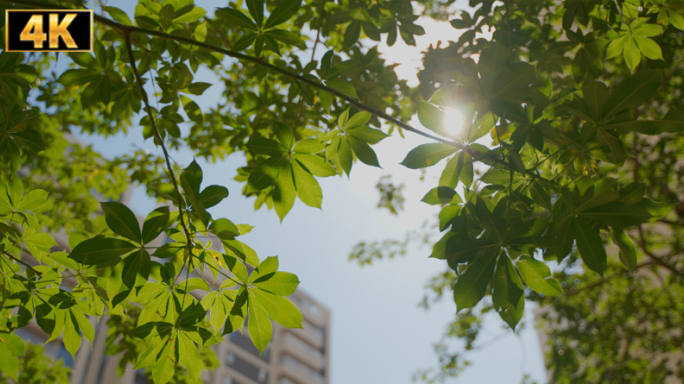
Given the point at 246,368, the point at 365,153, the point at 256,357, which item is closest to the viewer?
the point at 365,153

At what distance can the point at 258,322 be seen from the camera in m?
1.38

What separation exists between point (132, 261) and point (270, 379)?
3529cm

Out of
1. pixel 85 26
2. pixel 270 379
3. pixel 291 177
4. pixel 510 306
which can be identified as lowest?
pixel 510 306

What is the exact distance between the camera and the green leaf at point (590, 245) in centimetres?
123

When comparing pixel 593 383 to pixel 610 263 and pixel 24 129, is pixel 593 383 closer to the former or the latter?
pixel 610 263

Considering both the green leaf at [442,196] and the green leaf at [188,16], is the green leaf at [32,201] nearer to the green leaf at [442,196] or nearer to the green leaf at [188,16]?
the green leaf at [188,16]

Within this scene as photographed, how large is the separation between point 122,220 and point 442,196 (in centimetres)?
94

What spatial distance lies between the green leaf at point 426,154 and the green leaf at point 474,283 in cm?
33

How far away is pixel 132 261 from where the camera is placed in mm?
1277

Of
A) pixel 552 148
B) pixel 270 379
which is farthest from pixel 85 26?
pixel 270 379

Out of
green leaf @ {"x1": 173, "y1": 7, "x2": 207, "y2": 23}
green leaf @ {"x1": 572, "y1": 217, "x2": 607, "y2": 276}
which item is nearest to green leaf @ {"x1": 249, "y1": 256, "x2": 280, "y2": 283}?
green leaf @ {"x1": 572, "y1": 217, "x2": 607, "y2": 276}

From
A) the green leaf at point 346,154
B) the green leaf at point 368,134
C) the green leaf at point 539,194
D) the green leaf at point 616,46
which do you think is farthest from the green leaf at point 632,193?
the green leaf at point 616,46

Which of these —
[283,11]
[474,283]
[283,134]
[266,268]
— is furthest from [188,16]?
[474,283]

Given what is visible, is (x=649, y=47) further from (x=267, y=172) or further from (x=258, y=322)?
(x=258, y=322)
